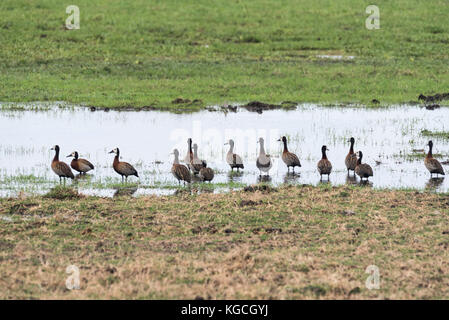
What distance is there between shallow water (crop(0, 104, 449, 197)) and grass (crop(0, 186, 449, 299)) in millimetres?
2085

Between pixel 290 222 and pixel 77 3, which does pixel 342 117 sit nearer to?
pixel 290 222

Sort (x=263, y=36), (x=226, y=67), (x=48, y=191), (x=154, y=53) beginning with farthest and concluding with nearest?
1. (x=263, y=36)
2. (x=154, y=53)
3. (x=226, y=67)
4. (x=48, y=191)

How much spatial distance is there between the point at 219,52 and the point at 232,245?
97.3 ft

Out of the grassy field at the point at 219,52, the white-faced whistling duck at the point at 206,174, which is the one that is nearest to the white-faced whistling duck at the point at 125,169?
the white-faced whistling duck at the point at 206,174

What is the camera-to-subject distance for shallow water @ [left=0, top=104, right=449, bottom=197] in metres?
17.3

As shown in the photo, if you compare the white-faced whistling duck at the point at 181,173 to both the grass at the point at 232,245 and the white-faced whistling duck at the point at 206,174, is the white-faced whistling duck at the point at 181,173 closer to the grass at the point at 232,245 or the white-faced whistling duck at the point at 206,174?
the white-faced whistling duck at the point at 206,174

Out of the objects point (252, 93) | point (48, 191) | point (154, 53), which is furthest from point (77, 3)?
point (48, 191)

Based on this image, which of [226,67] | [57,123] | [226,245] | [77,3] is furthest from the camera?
[77,3]

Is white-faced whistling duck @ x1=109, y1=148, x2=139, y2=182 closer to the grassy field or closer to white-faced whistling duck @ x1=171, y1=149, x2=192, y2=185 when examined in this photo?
white-faced whistling duck @ x1=171, y1=149, x2=192, y2=185

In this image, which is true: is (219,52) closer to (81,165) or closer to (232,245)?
(81,165)

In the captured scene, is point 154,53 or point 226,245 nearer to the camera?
point 226,245

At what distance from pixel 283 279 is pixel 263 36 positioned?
3456 cm
